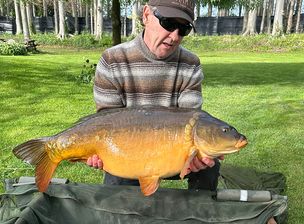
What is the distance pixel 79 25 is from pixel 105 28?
13.7ft

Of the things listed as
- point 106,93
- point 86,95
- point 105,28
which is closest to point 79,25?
point 105,28

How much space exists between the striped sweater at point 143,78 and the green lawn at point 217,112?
1.17m

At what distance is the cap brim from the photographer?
6.06 ft

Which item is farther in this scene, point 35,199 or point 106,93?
point 106,93

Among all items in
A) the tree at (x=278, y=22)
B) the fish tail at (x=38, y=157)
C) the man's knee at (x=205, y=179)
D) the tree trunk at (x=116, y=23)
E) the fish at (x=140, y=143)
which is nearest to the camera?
the fish at (x=140, y=143)

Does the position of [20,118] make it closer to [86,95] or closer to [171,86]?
[86,95]

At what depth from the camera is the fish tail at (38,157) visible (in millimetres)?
1754

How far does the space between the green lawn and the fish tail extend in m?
1.39

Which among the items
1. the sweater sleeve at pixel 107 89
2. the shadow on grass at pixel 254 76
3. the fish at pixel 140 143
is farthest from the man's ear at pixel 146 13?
the shadow on grass at pixel 254 76

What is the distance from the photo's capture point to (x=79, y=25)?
34.7 m

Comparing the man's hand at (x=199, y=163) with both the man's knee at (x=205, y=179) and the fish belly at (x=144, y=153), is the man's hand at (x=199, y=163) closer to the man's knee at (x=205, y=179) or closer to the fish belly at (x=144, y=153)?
the fish belly at (x=144, y=153)

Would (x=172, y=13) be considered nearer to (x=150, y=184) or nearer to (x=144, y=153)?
(x=144, y=153)

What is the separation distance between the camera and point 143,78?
2.16 m

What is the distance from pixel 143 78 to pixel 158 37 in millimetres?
289
